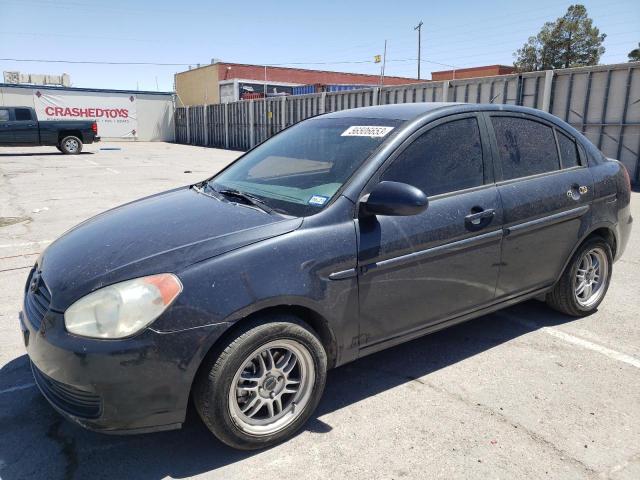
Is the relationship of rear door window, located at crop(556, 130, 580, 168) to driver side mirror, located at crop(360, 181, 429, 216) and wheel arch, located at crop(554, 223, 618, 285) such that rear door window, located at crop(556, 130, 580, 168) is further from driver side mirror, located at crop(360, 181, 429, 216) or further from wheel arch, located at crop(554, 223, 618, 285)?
driver side mirror, located at crop(360, 181, 429, 216)

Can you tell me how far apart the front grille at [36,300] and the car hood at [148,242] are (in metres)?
0.05

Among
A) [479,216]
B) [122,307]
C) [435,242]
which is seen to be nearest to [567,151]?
[479,216]

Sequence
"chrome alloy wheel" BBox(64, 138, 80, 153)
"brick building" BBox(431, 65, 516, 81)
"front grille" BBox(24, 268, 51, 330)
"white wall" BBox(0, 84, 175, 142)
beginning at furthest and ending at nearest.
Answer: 1. "brick building" BBox(431, 65, 516, 81)
2. "white wall" BBox(0, 84, 175, 142)
3. "chrome alloy wheel" BBox(64, 138, 80, 153)
4. "front grille" BBox(24, 268, 51, 330)

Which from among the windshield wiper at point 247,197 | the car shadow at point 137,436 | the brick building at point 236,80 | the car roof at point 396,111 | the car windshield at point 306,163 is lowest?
the car shadow at point 137,436

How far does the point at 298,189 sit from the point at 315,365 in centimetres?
101

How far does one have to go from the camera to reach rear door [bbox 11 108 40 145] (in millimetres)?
19961

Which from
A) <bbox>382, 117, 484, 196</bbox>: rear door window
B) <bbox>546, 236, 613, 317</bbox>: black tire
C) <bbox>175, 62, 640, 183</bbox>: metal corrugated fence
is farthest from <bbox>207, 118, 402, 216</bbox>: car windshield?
<bbox>175, 62, 640, 183</bbox>: metal corrugated fence

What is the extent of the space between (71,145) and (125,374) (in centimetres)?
2253

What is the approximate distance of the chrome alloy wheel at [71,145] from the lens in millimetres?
21719

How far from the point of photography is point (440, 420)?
279cm

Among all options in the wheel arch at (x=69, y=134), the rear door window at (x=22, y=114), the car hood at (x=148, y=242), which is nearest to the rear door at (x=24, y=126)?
the rear door window at (x=22, y=114)

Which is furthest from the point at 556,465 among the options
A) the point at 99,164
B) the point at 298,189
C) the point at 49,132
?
the point at 49,132

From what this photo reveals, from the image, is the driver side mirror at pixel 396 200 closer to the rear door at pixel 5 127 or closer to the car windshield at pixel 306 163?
the car windshield at pixel 306 163

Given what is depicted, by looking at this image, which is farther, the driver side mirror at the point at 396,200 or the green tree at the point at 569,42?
the green tree at the point at 569,42
